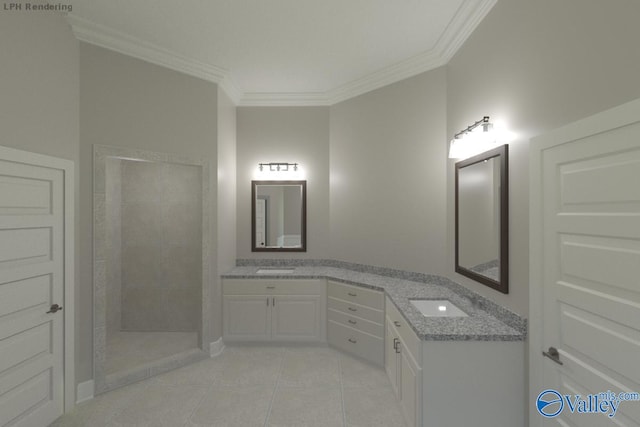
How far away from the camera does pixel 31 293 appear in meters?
2.15

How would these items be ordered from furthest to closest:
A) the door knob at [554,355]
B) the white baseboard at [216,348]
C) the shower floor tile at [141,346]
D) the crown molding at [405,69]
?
the white baseboard at [216,348]
the shower floor tile at [141,346]
the crown molding at [405,69]
the door knob at [554,355]

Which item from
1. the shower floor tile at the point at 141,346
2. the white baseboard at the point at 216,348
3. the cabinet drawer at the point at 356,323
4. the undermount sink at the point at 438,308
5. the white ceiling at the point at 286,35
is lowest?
the shower floor tile at the point at 141,346

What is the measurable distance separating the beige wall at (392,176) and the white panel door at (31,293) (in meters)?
2.75

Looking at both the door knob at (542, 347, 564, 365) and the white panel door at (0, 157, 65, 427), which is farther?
the white panel door at (0, 157, 65, 427)

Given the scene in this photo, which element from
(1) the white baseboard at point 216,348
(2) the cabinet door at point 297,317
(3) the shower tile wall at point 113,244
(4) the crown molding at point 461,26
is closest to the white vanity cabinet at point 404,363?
(2) the cabinet door at point 297,317

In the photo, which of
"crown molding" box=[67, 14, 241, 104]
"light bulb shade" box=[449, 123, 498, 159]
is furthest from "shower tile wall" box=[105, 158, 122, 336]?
"light bulb shade" box=[449, 123, 498, 159]

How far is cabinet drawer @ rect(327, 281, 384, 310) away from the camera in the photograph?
3062 mm

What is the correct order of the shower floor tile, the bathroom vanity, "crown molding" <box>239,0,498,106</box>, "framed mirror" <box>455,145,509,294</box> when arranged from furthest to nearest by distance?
the shower floor tile < "crown molding" <box>239,0,498,106</box> < "framed mirror" <box>455,145,509,294</box> < the bathroom vanity

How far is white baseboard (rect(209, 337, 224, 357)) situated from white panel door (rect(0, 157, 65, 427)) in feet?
4.13

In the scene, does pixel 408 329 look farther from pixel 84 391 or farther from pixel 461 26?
pixel 84 391

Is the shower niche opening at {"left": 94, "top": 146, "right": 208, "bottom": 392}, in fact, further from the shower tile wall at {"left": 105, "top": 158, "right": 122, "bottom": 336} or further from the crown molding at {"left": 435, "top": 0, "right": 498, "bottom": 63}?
the crown molding at {"left": 435, "top": 0, "right": 498, "bottom": 63}

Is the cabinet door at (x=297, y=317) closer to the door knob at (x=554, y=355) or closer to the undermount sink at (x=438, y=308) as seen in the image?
the undermount sink at (x=438, y=308)

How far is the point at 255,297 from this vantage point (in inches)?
140

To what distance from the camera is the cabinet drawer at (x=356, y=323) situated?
307cm
